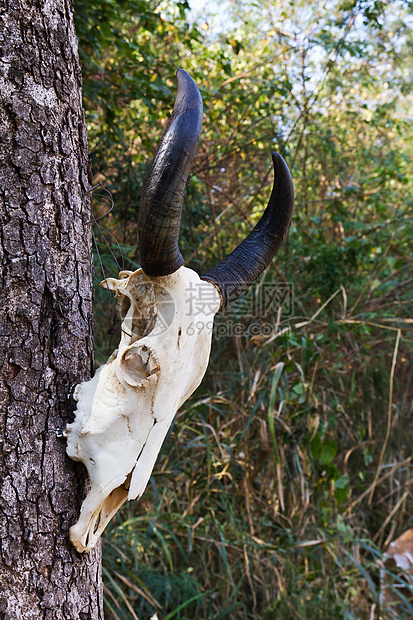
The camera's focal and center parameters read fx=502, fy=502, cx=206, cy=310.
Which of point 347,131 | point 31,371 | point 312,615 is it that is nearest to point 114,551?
point 312,615

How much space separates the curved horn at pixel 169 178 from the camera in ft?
2.78

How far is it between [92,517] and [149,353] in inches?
13.1

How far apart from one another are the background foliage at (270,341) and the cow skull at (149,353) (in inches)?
42.2

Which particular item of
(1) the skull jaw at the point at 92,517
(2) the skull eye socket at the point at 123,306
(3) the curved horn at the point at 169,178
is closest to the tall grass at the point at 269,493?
(2) the skull eye socket at the point at 123,306

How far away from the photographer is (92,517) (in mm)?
967

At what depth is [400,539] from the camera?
341cm

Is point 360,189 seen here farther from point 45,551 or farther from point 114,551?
point 45,551

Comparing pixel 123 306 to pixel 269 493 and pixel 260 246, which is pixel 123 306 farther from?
pixel 269 493

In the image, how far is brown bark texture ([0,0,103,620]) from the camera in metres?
0.90

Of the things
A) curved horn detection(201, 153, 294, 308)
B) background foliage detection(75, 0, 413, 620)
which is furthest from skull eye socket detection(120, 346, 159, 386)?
background foliage detection(75, 0, 413, 620)

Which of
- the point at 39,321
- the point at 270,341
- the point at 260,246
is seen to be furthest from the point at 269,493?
the point at 39,321

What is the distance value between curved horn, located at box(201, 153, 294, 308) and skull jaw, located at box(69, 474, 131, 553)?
475 mm

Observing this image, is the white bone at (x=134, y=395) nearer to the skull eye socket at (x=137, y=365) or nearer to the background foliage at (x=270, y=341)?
the skull eye socket at (x=137, y=365)

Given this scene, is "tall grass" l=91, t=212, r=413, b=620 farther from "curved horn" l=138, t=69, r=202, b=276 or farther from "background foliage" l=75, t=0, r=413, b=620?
"curved horn" l=138, t=69, r=202, b=276
